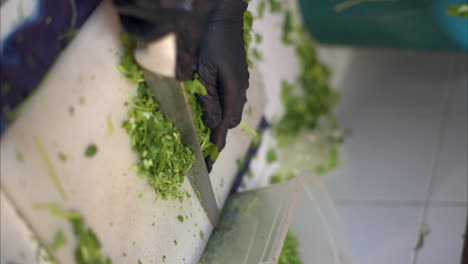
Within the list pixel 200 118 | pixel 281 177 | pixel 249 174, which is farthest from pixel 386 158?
pixel 200 118

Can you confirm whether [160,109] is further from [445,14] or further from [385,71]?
[385,71]

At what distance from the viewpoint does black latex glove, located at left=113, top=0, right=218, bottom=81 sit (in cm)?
92

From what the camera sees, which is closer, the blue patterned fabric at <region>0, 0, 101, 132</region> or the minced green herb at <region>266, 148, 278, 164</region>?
the blue patterned fabric at <region>0, 0, 101, 132</region>

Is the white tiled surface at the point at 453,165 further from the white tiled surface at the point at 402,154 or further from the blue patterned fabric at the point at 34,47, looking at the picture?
the blue patterned fabric at the point at 34,47

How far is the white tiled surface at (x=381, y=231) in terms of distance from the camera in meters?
1.65

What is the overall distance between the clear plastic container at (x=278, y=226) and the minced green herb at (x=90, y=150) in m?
0.54

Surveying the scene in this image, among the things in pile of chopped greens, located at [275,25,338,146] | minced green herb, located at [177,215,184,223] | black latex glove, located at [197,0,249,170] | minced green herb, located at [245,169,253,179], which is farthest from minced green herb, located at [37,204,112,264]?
pile of chopped greens, located at [275,25,338,146]

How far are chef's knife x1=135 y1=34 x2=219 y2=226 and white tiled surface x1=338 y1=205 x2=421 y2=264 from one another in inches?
25.6

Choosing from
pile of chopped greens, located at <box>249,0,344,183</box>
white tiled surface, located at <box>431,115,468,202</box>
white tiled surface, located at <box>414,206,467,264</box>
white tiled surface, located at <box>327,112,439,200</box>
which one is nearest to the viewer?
white tiled surface, located at <box>414,206,467,264</box>

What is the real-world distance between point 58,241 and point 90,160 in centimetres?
17

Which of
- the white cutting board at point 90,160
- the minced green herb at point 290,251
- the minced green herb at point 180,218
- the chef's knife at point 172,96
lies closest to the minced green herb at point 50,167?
the white cutting board at point 90,160

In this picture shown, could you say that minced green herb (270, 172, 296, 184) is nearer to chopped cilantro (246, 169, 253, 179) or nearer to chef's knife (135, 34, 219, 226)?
chopped cilantro (246, 169, 253, 179)

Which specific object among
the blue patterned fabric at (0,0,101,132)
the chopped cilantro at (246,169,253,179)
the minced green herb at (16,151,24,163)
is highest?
the blue patterned fabric at (0,0,101,132)

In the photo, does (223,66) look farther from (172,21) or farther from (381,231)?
(381,231)
